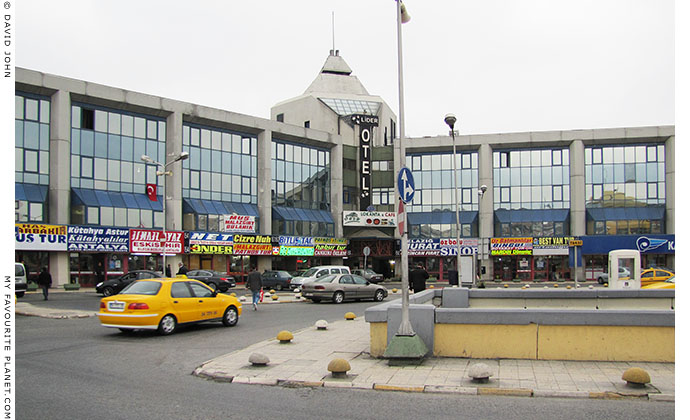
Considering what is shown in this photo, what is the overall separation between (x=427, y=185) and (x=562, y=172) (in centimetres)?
1293

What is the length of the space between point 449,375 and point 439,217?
49731 mm

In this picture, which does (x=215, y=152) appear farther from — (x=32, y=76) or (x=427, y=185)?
(x=427, y=185)

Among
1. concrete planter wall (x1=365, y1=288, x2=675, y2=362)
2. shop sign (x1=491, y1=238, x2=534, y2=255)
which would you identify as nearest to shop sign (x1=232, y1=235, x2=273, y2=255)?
shop sign (x1=491, y1=238, x2=534, y2=255)

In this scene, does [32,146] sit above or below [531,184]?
above

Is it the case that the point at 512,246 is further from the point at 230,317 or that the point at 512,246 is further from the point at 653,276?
the point at 230,317

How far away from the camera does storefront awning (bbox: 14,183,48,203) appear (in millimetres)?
36375

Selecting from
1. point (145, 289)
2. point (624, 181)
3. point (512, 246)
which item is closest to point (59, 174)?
point (145, 289)

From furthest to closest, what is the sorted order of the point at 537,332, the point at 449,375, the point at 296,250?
the point at 296,250 → the point at 537,332 → the point at 449,375

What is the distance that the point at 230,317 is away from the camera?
1747 centimetres

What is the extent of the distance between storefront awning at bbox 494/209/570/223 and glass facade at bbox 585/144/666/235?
8.47 ft

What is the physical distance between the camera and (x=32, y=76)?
37.5 meters

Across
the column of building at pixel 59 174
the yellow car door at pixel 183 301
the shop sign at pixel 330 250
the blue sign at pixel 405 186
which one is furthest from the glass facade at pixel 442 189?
the blue sign at pixel 405 186

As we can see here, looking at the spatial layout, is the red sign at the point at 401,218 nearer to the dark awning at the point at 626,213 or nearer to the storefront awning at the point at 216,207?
the storefront awning at the point at 216,207

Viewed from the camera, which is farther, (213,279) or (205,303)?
(213,279)
